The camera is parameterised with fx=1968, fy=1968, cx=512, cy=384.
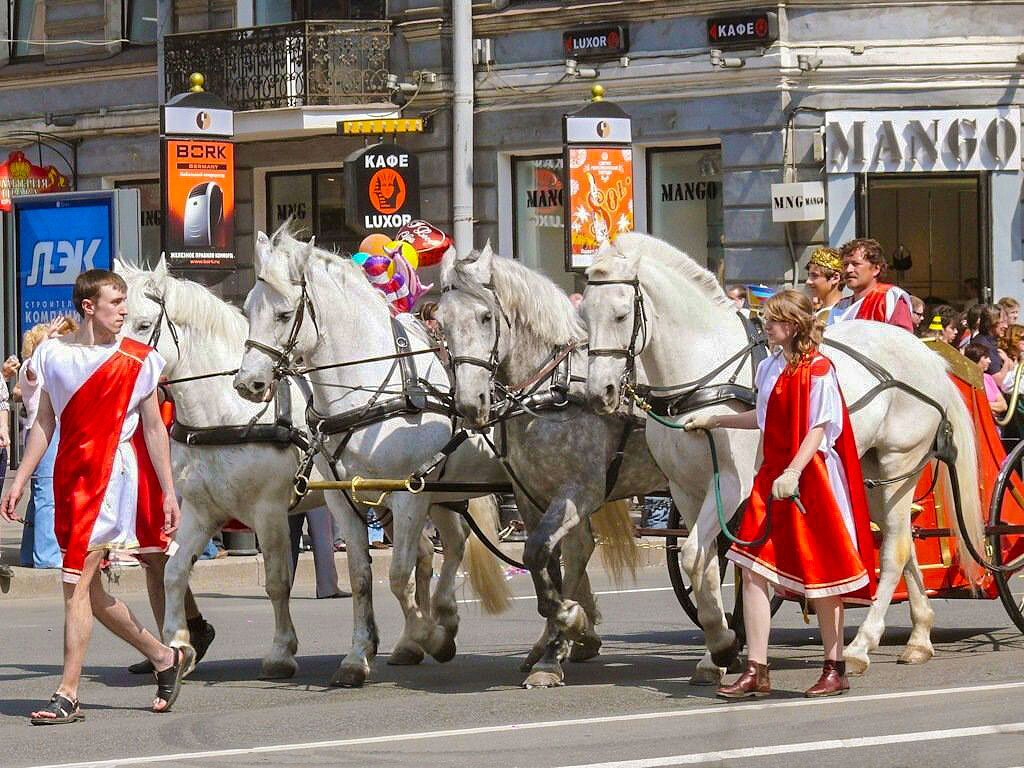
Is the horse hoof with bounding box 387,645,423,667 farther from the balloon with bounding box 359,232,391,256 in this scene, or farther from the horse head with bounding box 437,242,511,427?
the balloon with bounding box 359,232,391,256

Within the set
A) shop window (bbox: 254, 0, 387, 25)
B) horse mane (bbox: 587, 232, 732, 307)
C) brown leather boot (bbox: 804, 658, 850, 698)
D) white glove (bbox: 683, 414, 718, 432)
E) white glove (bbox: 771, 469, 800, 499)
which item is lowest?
brown leather boot (bbox: 804, 658, 850, 698)

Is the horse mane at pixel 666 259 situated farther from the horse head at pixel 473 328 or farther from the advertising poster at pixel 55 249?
the advertising poster at pixel 55 249

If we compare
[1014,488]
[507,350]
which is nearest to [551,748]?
[507,350]

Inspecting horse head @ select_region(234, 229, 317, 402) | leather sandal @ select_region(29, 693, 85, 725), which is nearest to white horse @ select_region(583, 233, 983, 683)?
horse head @ select_region(234, 229, 317, 402)

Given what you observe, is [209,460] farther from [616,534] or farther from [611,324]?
[611,324]

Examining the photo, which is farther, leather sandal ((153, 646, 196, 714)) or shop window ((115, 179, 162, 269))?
shop window ((115, 179, 162, 269))

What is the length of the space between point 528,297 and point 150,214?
63.9ft

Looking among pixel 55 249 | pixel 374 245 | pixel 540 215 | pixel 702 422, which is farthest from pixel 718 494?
pixel 540 215

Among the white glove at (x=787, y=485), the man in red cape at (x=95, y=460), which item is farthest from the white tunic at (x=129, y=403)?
the white glove at (x=787, y=485)

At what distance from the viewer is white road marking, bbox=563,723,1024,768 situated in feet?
23.5

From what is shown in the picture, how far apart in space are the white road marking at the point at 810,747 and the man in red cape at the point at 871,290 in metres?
3.62

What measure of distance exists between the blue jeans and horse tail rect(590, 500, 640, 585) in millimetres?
5590

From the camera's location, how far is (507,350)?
9.67m

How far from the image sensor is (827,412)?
8.65 m
